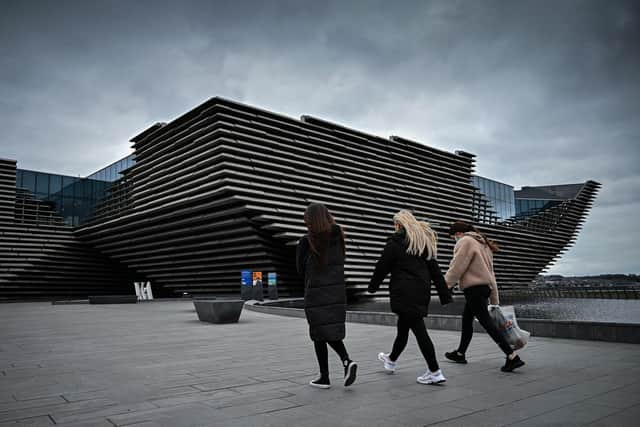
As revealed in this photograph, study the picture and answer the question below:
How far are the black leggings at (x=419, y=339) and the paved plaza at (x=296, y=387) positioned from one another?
212mm

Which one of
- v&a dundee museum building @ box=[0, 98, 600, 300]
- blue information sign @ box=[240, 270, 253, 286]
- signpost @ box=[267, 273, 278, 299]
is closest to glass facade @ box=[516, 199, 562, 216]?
v&a dundee museum building @ box=[0, 98, 600, 300]

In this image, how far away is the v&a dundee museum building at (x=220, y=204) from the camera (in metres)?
23.3

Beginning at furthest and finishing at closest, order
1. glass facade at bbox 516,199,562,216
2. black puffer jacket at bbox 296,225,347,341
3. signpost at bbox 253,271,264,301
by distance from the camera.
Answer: glass facade at bbox 516,199,562,216
signpost at bbox 253,271,264,301
black puffer jacket at bbox 296,225,347,341

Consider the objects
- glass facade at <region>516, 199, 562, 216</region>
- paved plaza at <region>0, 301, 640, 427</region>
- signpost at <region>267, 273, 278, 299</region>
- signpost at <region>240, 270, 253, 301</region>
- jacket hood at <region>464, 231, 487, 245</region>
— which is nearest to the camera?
paved plaza at <region>0, 301, 640, 427</region>

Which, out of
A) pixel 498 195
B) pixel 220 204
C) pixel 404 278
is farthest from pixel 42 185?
pixel 404 278

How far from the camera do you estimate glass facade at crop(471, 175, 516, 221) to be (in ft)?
130

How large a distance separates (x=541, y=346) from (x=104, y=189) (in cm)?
3122

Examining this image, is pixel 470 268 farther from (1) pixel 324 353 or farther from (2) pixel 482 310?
(1) pixel 324 353

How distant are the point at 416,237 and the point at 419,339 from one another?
0.88 metres

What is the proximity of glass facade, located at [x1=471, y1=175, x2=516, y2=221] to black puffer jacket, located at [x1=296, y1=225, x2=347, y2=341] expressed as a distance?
35435 millimetres

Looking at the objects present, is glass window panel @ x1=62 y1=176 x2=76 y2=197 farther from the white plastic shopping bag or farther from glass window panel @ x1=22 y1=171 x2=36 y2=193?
the white plastic shopping bag

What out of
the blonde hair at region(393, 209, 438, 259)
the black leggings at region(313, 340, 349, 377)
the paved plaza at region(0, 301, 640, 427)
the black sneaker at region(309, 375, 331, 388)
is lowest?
the paved plaza at region(0, 301, 640, 427)

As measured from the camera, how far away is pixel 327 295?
13.8 feet

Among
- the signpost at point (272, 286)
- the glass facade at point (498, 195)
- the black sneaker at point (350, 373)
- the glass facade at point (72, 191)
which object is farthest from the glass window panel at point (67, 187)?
the black sneaker at point (350, 373)
